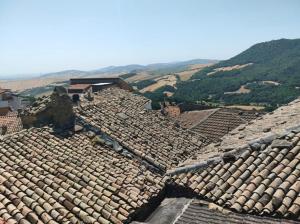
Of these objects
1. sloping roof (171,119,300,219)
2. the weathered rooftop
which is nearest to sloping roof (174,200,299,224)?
sloping roof (171,119,300,219)

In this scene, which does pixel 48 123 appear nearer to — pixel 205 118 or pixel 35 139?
pixel 35 139

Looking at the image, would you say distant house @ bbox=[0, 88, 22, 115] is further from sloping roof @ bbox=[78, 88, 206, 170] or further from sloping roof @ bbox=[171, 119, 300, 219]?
sloping roof @ bbox=[171, 119, 300, 219]

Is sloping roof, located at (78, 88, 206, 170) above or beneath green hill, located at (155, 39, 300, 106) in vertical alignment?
above

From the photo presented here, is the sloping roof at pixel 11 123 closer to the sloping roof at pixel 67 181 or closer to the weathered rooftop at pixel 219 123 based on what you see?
the weathered rooftop at pixel 219 123

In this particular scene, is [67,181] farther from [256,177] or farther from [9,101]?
[9,101]

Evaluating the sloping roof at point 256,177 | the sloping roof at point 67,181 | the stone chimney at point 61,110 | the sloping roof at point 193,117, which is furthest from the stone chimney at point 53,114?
the sloping roof at point 193,117

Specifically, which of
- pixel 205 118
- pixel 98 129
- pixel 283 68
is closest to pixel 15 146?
pixel 98 129

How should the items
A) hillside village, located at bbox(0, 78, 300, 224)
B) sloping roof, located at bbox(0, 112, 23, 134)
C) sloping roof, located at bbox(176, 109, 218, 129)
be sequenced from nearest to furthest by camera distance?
1. hillside village, located at bbox(0, 78, 300, 224)
2. sloping roof, located at bbox(0, 112, 23, 134)
3. sloping roof, located at bbox(176, 109, 218, 129)
